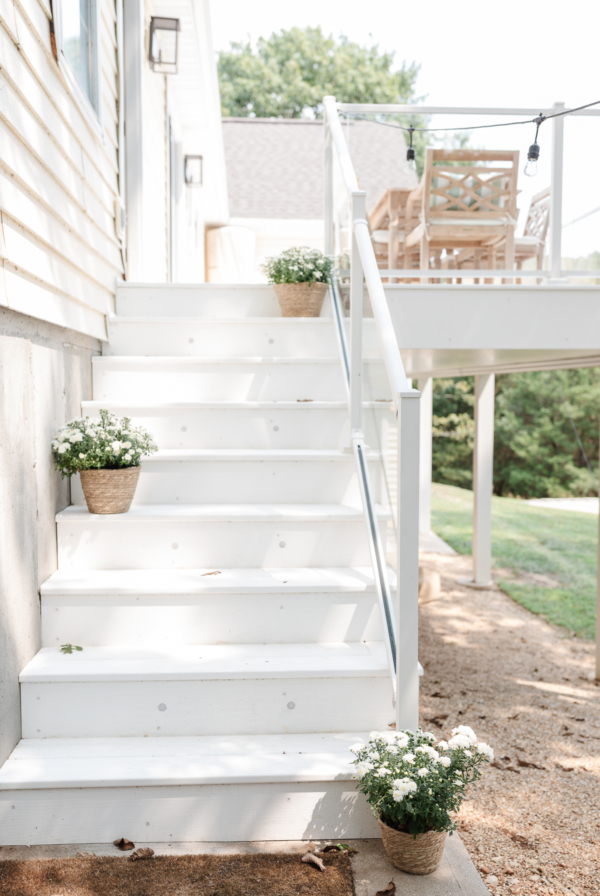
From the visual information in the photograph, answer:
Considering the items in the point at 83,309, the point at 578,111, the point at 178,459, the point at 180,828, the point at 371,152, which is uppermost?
the point at 371,152

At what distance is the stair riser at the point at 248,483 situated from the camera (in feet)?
10.2

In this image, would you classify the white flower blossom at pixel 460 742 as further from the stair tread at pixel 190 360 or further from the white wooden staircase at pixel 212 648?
the stair tread at pixel 190 360

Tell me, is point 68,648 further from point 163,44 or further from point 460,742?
→ point 163,44

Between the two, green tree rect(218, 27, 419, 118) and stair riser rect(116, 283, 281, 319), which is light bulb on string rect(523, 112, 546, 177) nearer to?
stair riser rect(116, 283, 281, 319)

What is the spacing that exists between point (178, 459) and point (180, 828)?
147cm

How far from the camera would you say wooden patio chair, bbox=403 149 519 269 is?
483 centimetres

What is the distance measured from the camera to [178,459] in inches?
122

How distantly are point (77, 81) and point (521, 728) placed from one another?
12.7ft

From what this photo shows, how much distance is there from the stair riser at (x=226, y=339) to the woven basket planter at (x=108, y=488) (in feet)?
4.02

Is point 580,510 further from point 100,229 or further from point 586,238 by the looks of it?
point 100,229

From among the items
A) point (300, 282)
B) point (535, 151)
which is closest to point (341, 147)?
point (300, 282)

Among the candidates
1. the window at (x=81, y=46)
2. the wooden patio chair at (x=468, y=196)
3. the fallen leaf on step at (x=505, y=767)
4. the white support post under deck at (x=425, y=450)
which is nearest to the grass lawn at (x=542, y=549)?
the white support post under deck at (x=425, y=450)

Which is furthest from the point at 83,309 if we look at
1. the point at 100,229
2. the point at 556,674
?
the point at 556,674

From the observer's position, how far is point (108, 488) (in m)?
2.78
